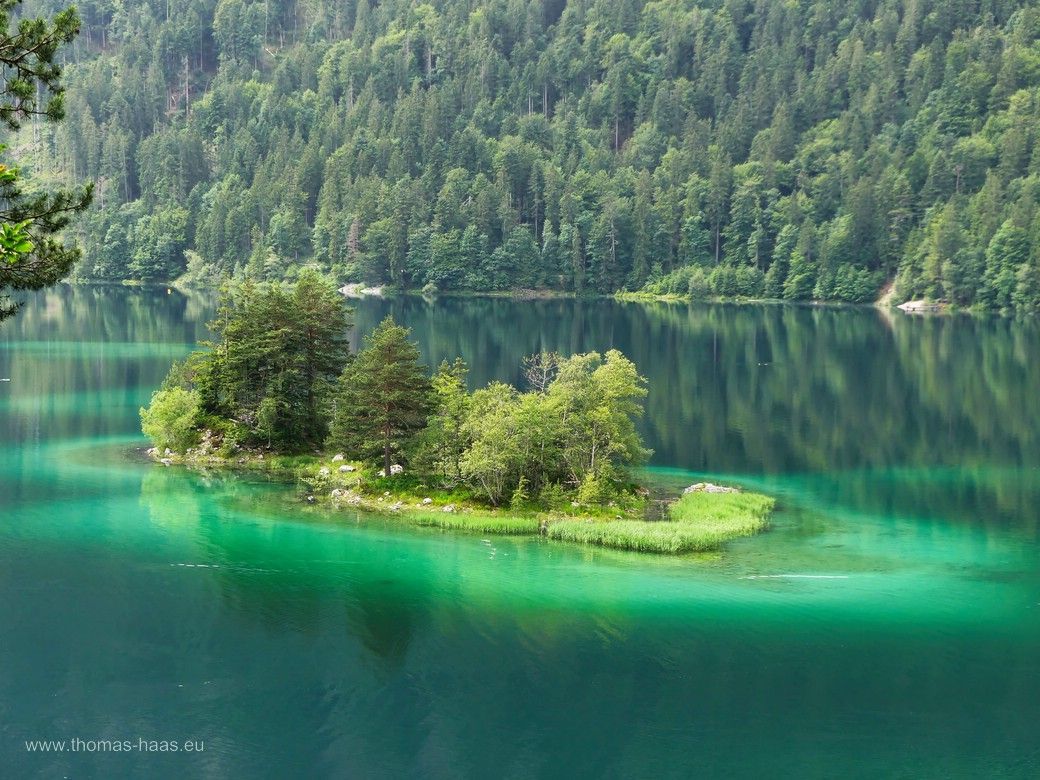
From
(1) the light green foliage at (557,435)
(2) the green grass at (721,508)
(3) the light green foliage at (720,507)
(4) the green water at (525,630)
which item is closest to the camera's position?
(4) the green water at (525,630)

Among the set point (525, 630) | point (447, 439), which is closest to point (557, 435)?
point (447, 439)

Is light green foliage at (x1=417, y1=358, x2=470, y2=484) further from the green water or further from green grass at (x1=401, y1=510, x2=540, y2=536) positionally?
the green water

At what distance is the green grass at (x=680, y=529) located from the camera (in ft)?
173

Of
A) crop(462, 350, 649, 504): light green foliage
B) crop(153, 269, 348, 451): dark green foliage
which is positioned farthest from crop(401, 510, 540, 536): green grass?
crop(153, 269, 348, 451): dark green foliage

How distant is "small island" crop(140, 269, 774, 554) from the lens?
57.4 m

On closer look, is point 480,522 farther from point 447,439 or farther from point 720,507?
→ point 720,507

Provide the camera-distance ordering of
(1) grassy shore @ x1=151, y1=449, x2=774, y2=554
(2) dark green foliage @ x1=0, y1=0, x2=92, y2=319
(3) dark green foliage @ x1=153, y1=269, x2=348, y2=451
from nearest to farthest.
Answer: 1. (2) dark green foliage @ x1=0, y1=0, x2=92, y2=319
2. (1) grassy shore @ x1=151, y1=449, x2=774, y2=554
3. (3) dark green foliage @ x1=153, y1=269, x2=348, y2=451

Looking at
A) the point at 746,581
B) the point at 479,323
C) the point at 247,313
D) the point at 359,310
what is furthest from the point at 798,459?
the point at 359,310

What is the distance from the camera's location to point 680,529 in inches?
2135

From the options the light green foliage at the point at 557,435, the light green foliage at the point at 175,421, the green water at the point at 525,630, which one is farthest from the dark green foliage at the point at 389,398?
the light green foliage at the point at 175,421

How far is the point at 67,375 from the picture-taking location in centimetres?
10406

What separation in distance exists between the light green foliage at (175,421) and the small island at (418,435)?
87 mm

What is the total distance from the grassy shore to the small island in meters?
0.10

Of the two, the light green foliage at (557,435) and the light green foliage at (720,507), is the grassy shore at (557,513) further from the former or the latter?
the light green foliage at (557,435)
